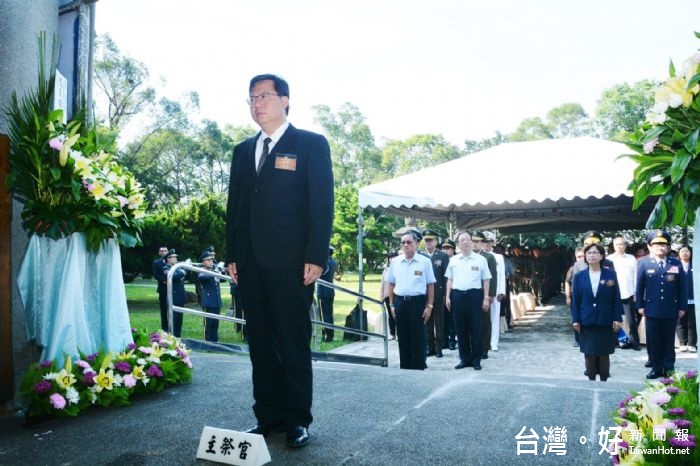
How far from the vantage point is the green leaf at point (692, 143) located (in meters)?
2.03

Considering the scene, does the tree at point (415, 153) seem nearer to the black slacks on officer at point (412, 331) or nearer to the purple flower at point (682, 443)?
the black slacks on officer at point (412, 331)

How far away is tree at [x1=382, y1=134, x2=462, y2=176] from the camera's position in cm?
5672

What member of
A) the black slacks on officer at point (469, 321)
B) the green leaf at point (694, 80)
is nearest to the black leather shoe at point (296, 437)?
the green leaf at point (694, 80)

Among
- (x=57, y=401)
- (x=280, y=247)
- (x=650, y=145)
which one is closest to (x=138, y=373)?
(x=57, y=401)

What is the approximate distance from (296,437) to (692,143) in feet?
6.64

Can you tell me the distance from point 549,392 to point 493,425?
0.92m

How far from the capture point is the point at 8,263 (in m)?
3.35

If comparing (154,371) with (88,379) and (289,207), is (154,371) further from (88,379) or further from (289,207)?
(289,207)

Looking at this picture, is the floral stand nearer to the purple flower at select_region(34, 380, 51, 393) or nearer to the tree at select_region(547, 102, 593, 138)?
the purple flower at select_region(34, 380, 51, 393)

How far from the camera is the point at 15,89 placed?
366cm

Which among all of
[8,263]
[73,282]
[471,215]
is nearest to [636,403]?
[73,282]

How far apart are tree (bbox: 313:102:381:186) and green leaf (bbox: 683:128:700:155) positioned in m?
59.6

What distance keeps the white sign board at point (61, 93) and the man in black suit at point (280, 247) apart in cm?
203

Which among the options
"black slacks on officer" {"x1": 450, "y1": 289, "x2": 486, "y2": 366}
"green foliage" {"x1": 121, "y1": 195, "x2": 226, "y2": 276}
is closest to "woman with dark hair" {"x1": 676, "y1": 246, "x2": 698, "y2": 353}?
"black slacks on officer" {"x1": 450, "y1": 289, "x2": 486, "y2": 366}
